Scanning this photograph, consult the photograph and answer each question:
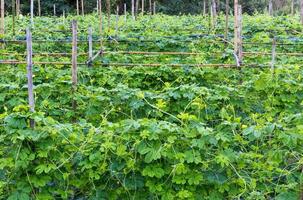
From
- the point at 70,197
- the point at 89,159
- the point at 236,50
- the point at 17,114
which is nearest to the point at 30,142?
the point at 17,114

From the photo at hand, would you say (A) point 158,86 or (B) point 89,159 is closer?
(B) point 89,159

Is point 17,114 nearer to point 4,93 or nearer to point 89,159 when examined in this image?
point 89,159

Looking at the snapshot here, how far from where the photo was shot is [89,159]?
11.6ft

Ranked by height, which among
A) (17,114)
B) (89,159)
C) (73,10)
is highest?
(73,10)

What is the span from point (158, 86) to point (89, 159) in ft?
11.3

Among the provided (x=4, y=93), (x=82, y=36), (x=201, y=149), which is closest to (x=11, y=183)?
(x=201, y=149)

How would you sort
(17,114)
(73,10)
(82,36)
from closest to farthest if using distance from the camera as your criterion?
(17,114) → (82,36) → (73,10)

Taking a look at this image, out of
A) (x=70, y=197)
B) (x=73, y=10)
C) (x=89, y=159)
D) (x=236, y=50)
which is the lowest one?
(x=70, y=197)

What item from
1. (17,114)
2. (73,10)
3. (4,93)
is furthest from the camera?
(73,10)

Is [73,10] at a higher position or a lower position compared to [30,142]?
higher

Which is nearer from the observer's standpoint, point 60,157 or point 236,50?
point 60,157

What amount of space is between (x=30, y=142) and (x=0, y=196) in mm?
483

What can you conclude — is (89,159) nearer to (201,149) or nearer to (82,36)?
(201,149)

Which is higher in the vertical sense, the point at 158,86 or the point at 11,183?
the point at 158,86
